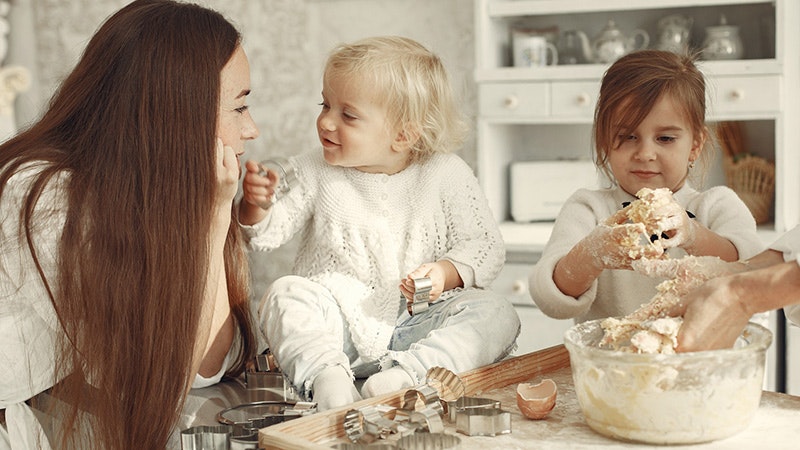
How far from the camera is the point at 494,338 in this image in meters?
1.60

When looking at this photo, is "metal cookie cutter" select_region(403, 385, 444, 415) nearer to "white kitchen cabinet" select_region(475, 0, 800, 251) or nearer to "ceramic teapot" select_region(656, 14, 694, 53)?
"white kitchen cabinet" select_region(475, 0, 800, 251)

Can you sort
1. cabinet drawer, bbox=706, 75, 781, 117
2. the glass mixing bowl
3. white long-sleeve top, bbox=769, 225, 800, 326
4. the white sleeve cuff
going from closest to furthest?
the glass mixing bowl < white long-sleeve top, bbox=769, 225, 800, 326 < the white sleeve cuff < cabinet drawer, bbox=706, 75, 781, 117

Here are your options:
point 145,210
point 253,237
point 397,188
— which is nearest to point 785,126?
point 397,188

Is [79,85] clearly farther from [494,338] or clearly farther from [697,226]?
[697,226]

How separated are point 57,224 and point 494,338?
73 cm

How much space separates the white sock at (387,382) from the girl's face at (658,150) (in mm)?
512

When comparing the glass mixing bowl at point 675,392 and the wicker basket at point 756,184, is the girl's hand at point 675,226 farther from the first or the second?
the wicker basket at point 756,184

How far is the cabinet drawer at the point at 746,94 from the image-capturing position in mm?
2533

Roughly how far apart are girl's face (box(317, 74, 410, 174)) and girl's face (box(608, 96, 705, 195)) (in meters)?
0.46

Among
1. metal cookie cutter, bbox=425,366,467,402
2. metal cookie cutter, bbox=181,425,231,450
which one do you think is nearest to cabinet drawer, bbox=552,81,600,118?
metal cookie cutter, bbox=425,366,467,402

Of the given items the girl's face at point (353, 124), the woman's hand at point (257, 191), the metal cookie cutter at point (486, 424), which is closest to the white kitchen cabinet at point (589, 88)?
the girl's face at point (353, 124)

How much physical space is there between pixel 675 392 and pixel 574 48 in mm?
2012

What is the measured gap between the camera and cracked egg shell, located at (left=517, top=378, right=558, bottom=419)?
1.18m

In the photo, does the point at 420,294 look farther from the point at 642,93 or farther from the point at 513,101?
the point at 513,101
